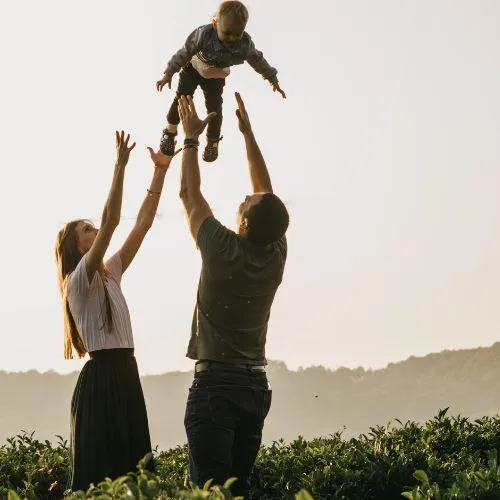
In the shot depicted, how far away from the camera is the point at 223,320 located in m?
5.23

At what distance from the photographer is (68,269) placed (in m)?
6.17

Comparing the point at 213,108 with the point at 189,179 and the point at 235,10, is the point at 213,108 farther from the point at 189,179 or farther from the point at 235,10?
the point at 189,179

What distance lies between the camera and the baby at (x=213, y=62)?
717 centimetres

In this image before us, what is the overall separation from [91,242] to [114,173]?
1.97 ft

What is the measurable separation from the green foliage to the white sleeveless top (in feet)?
3.03

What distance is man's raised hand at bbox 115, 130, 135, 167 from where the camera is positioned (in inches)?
239

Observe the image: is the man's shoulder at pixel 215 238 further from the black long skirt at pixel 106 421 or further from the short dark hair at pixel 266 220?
the black long skirt at pixel 106 421

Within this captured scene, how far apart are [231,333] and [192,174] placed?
105 cm

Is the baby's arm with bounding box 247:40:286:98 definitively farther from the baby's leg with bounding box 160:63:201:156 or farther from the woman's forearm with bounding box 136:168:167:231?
the woman's forearm with bounding box 136:168:167:231

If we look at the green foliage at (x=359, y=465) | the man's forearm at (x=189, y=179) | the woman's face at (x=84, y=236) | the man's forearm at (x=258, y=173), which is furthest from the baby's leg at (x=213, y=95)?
the green foliage at (x=359, y=465)

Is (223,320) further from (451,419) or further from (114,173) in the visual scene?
(451,419)

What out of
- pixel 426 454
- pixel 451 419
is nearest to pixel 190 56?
pixel 426 454

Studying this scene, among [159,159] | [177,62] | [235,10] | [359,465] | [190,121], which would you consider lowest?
[359,465]

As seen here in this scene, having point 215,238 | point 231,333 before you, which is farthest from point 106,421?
point 215,238
